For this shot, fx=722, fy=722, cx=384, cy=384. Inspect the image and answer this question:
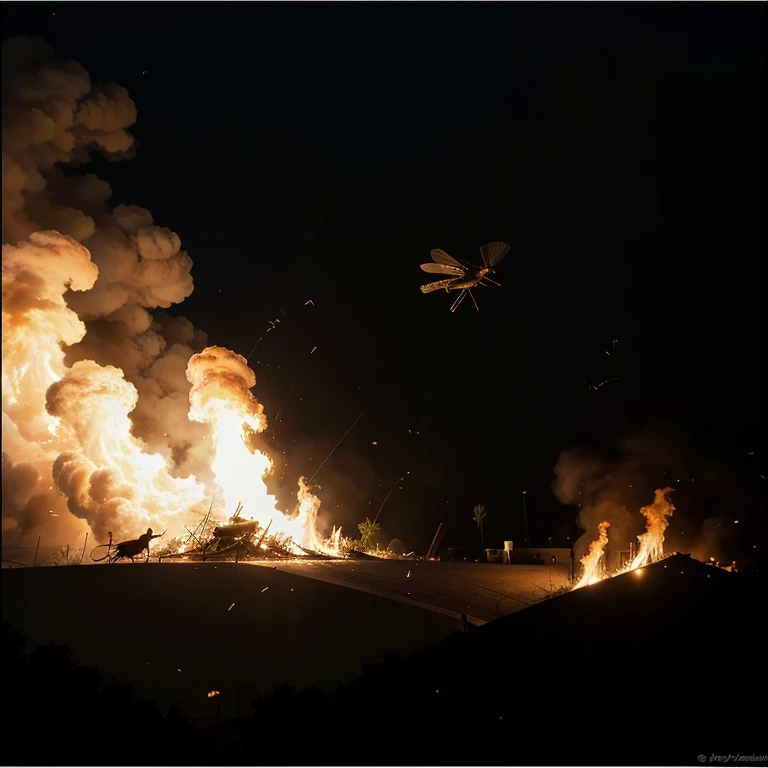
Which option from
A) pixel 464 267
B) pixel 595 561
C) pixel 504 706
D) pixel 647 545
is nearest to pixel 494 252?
pixel 464 267

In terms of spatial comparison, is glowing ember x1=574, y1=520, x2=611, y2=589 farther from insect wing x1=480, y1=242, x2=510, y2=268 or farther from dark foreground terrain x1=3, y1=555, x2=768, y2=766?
insect wing x1=480, y1=242, x2=510, y2=268

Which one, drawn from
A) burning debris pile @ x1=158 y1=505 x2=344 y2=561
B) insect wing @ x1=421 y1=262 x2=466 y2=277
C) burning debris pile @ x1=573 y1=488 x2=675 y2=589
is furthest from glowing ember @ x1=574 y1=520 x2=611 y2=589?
insect wing @ x1=421 y1=262 x2=466 y2=277

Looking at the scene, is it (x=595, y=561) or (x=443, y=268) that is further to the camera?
(x=595, y=561)

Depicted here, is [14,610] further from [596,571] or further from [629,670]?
[596,571]

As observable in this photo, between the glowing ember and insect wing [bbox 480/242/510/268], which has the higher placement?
insect wing [bbox 480/242/510/268]

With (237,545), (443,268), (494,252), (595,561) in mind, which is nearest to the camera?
(494,252)

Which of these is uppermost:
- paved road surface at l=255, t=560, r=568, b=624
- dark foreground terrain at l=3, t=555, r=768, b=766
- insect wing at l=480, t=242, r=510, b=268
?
insect wing at l=480, t=242, r=510, b=268

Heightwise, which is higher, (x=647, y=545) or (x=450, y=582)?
(x=647, y=545)

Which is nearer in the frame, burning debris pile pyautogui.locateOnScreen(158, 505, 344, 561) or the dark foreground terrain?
the dark foreground terrain

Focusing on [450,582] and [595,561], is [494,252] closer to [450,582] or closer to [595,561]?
[450,582]
